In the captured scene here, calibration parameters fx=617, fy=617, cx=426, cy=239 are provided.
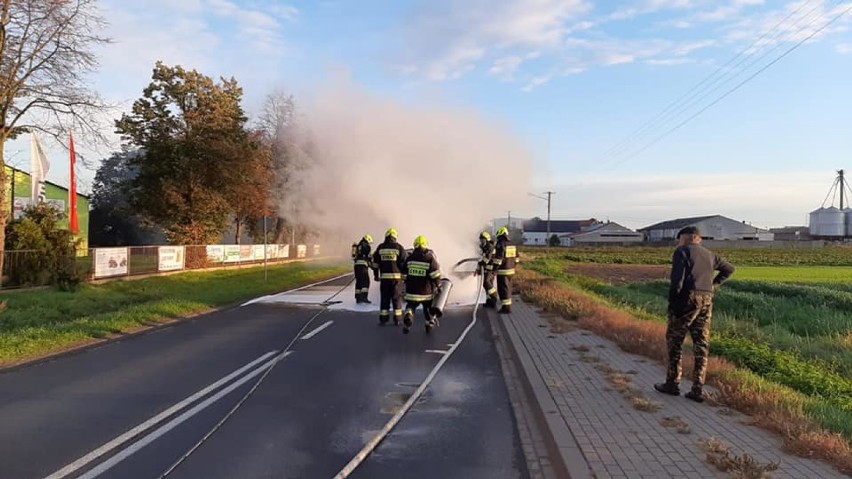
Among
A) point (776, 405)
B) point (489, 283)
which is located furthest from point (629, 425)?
point (489, 283)

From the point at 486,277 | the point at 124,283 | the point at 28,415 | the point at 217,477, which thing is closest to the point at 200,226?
the point at 124,283

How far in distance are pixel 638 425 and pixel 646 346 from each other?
161 inches

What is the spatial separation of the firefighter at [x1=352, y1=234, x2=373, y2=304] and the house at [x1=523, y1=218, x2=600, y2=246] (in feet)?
426

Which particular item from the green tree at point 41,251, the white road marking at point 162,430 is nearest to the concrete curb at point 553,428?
the white road marking at point 162,430

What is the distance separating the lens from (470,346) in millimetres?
10570

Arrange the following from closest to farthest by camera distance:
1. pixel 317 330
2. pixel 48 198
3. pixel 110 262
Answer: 1. pixel 317 330
2. pixel 110 262
3. pixel 48 198

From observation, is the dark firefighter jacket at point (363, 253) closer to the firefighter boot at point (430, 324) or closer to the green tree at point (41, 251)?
the firefighter boot at point (430, 324)

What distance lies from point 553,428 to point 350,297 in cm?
1251

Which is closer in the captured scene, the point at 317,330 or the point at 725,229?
the point at 317,330

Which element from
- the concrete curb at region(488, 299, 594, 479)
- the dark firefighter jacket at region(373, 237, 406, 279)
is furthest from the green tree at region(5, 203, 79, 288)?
the concrete curb at region(488, 299, 594, 479)

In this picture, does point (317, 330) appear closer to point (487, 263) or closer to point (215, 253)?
point (487, 263)

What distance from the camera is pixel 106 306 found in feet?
54.4

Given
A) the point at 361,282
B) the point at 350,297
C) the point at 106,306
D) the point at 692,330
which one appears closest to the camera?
the point at 692,330

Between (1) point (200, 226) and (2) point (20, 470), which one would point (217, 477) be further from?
(1) point (200, 226)
